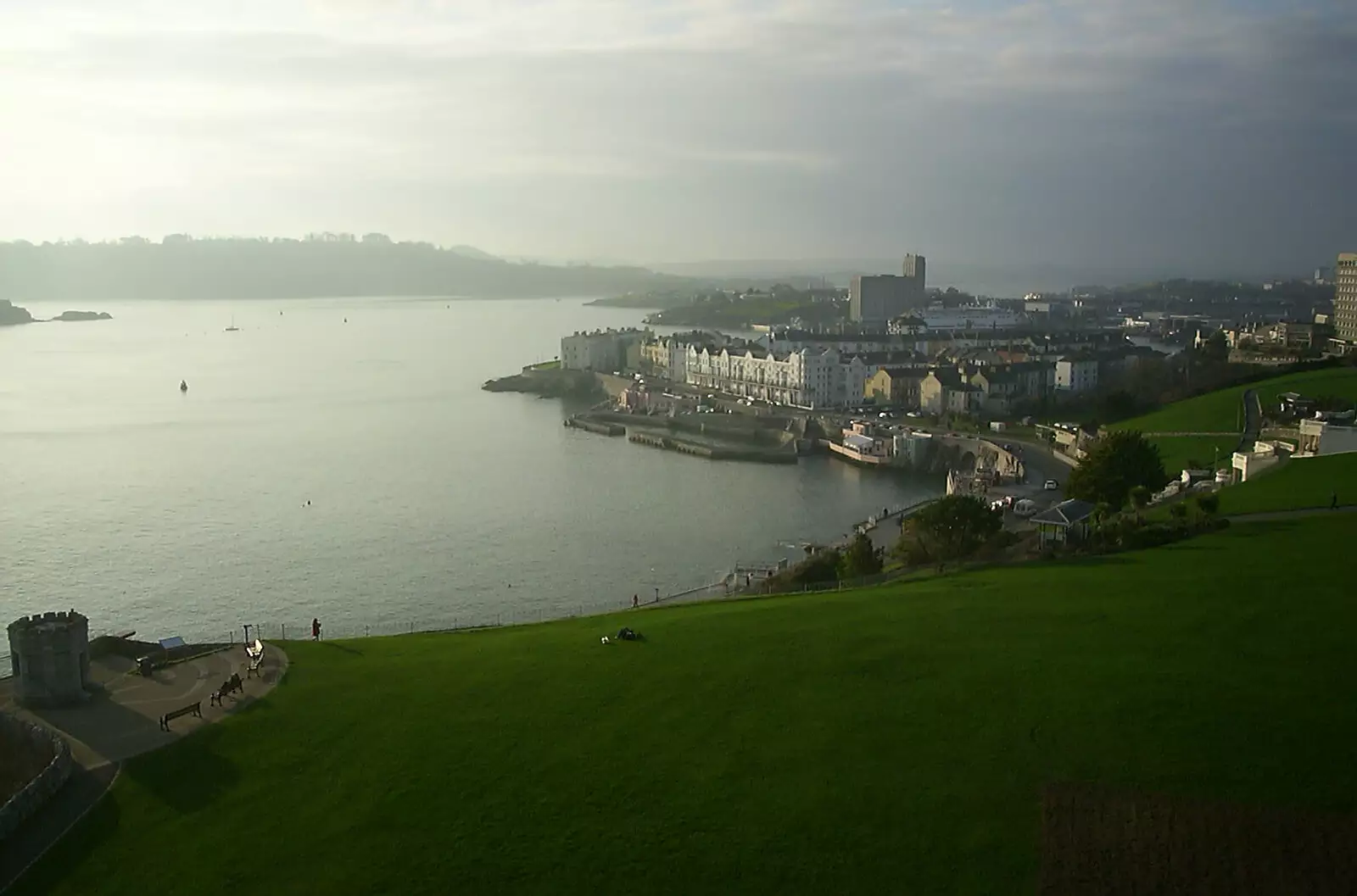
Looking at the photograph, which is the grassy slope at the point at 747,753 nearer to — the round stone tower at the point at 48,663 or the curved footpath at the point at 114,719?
the curved footpath at the point at 114,719

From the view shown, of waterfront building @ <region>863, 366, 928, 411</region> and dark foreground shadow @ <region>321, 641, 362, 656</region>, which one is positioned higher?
waterfront building @ <region>863, 366, 928, 411</region>

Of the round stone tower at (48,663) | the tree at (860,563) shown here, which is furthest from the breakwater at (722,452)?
the round stone tower at (48,663)

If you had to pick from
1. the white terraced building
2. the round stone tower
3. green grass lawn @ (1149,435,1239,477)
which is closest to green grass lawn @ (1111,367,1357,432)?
green grass lawn @ (1149,435,1239,477)

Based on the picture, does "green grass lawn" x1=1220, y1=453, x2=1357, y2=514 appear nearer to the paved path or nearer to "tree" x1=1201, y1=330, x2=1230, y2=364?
the paved path

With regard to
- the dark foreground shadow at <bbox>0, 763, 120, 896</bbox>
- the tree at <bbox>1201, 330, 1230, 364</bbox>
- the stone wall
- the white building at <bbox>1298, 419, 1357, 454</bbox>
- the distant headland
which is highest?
the distant headland

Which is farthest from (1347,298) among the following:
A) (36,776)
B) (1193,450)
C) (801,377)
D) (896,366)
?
(36,776)

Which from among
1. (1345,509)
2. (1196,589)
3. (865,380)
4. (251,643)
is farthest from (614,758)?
(865,380)

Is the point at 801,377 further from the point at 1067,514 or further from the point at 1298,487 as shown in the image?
the point at 1067,514
